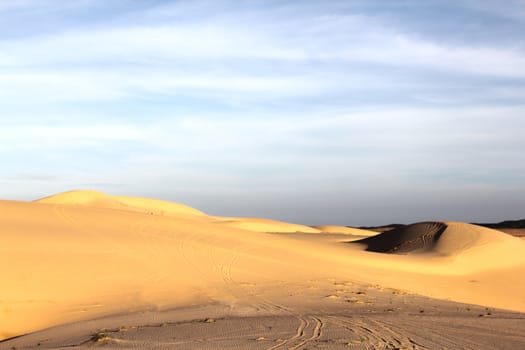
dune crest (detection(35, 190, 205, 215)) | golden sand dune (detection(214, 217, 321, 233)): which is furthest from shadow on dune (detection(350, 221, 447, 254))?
golden sand dune (detection(214, 217, 321, 233))

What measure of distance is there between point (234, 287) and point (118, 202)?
147 ft

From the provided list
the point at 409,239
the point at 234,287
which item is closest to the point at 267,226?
the point at 409,239

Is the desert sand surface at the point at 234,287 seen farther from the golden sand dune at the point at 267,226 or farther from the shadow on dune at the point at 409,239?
the golden sand dune at the point at 267,226

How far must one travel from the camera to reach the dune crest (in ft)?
183

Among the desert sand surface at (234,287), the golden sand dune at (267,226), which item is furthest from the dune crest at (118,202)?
the desert sand surface at (234,287)

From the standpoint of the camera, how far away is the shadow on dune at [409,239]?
103ft

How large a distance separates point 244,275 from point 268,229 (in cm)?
4379

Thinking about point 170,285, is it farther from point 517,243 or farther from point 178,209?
point 178,209

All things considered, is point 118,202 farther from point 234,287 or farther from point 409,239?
point 234,287

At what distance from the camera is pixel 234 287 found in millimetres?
16656

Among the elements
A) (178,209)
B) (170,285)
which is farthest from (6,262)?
(178,209)

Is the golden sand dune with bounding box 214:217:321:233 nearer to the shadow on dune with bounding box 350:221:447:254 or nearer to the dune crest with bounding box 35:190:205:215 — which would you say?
the dune crest with bounding box 35:190:205:215

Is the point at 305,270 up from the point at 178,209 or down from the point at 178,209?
down

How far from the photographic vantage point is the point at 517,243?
107ft
